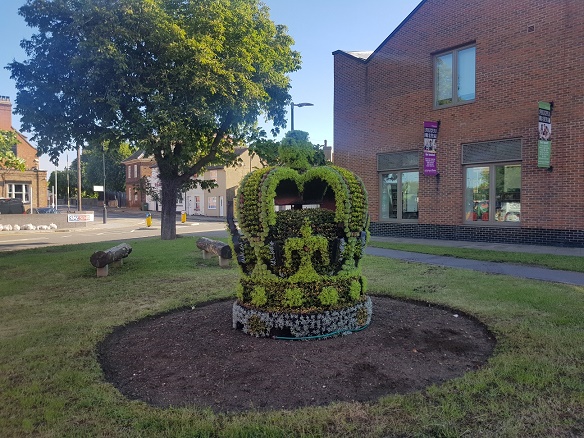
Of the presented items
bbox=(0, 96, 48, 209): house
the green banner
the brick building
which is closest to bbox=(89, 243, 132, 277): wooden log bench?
the brick building

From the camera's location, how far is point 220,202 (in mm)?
46344

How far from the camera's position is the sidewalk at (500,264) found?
27.3 ft

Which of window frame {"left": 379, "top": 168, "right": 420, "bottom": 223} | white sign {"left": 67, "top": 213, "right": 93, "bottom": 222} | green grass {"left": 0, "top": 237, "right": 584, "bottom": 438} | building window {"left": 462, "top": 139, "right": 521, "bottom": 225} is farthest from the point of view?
white sign {"left": 67, "top": 213, "right": 93, "bottom": 222}

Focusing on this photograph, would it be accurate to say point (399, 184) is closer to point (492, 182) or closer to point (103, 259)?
point (492, 182)

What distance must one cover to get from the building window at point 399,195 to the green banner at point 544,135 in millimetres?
4885

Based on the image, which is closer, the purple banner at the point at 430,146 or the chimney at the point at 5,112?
the purple banner at the point at 430,146

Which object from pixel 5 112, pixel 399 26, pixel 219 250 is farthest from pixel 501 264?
pixel 5 112

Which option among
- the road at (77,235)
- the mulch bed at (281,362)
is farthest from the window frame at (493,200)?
the road at (77,235)

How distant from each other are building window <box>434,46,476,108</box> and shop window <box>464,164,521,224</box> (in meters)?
2.65

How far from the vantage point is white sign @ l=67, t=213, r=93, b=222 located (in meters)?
33.2

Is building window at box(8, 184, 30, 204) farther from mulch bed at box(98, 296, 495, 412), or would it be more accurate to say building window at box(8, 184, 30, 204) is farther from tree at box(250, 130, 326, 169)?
tree at box(250, 130, 326, 169)

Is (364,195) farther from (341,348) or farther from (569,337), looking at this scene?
(569,337)

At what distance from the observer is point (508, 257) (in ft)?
35.4

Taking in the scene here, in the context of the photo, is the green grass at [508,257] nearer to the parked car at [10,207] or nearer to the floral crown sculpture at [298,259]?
the floral crown sculpture at [298,259]
